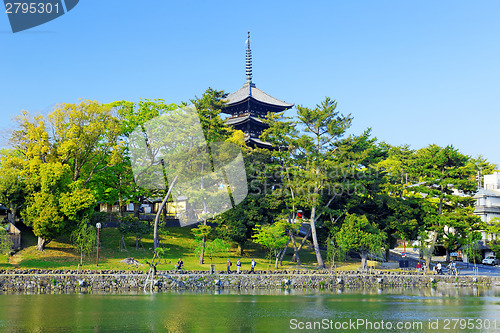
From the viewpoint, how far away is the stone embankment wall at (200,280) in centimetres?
3369

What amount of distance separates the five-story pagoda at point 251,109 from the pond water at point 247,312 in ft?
117

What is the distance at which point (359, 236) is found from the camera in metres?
46.3

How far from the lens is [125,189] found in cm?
5125

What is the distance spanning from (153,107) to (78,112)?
1344 centimetres

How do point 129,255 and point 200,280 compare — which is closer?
point 200,280

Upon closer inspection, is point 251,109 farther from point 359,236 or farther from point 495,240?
point 495,240

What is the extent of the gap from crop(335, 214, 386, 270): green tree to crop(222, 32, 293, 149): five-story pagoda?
20970 millimetres

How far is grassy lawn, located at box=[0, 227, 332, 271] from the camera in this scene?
Result: 39.8 meters

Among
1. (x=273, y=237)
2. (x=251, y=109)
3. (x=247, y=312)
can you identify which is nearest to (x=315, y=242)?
(x=273, y=237)

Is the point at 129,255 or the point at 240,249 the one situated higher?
the point at 240,249

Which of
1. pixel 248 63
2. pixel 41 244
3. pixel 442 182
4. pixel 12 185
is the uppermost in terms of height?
pixel 248 63

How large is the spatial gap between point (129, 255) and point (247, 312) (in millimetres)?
22192


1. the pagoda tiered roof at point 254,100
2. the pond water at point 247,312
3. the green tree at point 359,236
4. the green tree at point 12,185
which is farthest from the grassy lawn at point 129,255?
the pagoda tiered roof at point 254,100

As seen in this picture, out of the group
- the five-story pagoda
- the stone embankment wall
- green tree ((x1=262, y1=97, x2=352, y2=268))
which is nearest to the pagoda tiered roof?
the five-story pagoda
